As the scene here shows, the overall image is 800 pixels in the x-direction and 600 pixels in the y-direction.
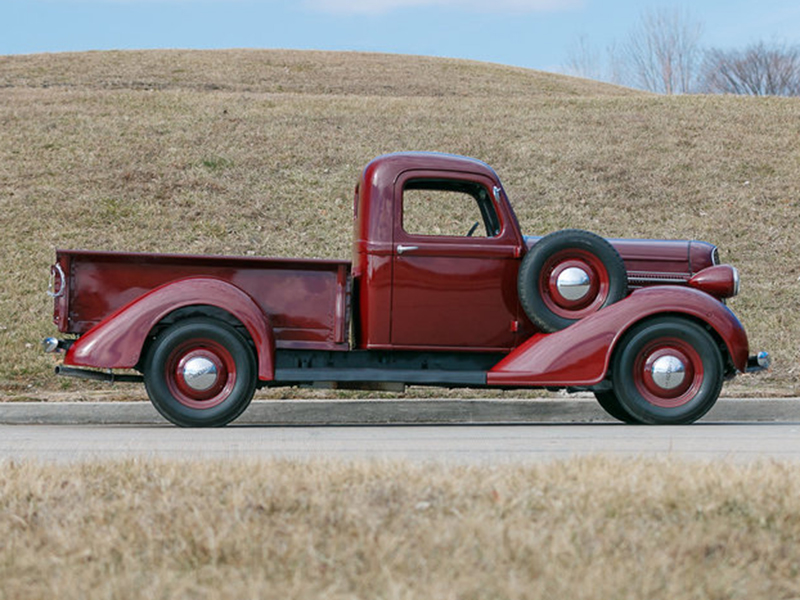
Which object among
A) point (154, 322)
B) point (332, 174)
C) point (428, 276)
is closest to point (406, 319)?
point (428, 276)

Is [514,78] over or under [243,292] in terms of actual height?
over

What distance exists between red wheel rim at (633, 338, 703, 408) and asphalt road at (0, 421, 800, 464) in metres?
0.30

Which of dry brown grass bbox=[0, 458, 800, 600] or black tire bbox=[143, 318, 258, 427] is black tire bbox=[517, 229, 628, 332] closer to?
black tire bbox=[143, 318, 258, 427]

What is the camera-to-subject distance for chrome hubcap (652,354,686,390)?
840 cm

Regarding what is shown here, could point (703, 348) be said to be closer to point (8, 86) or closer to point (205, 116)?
point (205, 116)

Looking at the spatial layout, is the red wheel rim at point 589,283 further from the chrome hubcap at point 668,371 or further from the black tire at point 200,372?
the black tire at point 200,372

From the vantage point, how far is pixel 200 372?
8234 millimetres

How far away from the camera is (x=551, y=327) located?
8.42m

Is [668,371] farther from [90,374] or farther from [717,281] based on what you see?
[90,374]

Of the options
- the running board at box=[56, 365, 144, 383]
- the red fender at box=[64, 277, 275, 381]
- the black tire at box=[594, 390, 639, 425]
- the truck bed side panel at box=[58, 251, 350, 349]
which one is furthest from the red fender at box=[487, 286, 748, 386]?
the running board at box=[56, 365, 144, 383]

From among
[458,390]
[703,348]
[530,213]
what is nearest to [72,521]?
[703,348]

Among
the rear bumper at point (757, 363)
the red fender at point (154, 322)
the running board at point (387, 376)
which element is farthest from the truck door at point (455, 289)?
the rear bumper at point (757, 363)

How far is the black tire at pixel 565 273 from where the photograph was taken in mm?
8391

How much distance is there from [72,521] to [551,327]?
4.95 meters
